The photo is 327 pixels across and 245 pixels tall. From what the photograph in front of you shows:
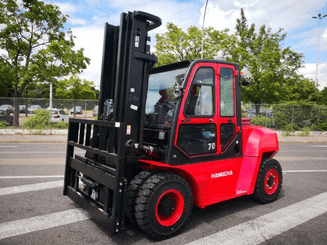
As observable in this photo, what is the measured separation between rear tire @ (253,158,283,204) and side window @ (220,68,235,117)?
52.5 inches

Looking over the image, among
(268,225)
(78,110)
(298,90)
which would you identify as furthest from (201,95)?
(298,90)

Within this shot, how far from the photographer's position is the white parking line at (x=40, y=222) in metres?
3.53

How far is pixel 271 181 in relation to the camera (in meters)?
5.12

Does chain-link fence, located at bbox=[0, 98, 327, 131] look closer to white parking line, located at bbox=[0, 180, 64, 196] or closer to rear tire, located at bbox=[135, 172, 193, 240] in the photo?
white parking line, located at bbox=[0, 180, 64, 196]

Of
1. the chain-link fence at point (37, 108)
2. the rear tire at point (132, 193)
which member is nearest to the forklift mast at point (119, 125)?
the rear tire at point (132, 193)

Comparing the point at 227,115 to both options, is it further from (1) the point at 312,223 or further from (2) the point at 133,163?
(1) the point at 312,223

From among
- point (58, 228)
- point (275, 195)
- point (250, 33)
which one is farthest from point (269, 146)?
point (250, 33)

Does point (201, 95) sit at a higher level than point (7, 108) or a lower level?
higher

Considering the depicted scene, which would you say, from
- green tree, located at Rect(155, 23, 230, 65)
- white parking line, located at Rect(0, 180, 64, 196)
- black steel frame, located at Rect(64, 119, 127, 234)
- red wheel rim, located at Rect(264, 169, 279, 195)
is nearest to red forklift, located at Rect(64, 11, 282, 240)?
black steel frame, located at Rect(64, 119, 127, 234)

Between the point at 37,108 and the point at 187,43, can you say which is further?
the point at 187,43

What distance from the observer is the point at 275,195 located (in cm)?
511

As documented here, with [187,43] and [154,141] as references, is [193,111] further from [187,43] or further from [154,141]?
[187,43]

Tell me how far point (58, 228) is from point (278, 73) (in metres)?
25.9

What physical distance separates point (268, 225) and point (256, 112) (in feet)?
59.4
